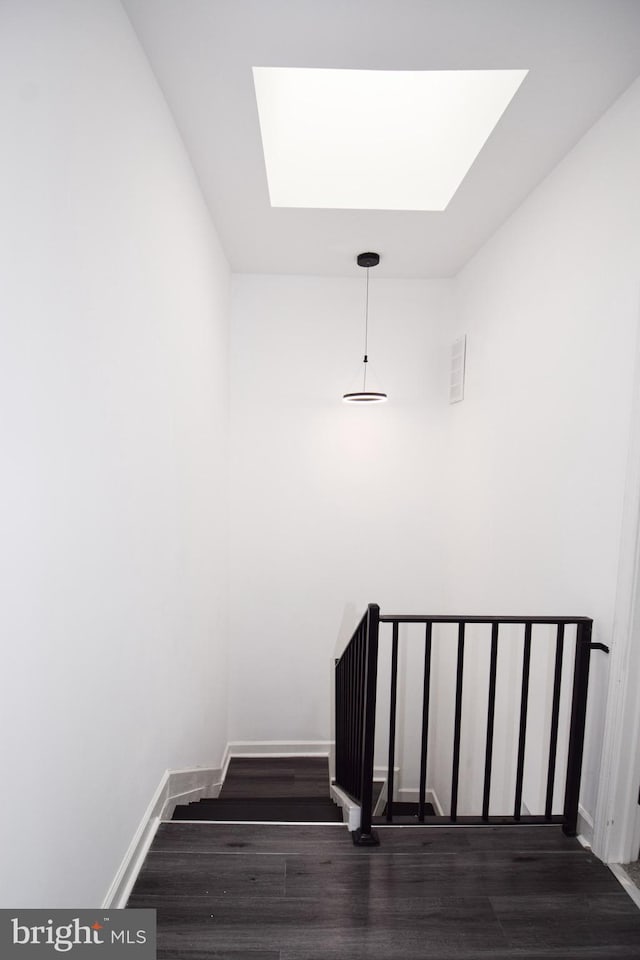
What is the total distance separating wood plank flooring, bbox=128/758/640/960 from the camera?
5.39ft

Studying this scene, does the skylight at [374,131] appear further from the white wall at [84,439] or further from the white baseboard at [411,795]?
the white baseboard at [411,795]

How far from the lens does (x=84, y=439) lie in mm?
1456

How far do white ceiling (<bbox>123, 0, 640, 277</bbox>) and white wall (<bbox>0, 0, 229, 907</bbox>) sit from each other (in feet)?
0.61

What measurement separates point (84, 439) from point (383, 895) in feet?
6.19

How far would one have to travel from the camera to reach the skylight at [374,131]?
2.39m

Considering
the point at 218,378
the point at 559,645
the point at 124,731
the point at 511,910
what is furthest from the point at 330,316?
the point at 511,910

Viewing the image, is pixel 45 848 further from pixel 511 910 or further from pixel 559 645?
pixel 559 645

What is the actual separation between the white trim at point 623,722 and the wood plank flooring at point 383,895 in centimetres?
14

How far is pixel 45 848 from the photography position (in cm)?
130

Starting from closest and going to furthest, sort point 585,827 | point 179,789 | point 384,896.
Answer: point 384,896, point 585,827, point 179,789

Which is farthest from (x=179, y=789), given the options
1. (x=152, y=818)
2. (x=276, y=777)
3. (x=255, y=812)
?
(x=276, y=777)

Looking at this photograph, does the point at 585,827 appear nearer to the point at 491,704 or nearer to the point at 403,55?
the point at 491,704

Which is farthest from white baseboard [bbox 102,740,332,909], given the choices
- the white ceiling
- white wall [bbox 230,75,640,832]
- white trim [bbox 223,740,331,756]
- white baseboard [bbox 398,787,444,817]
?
the white ceiling

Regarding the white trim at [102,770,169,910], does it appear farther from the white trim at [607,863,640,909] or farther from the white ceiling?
the white ceiling
